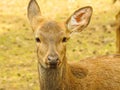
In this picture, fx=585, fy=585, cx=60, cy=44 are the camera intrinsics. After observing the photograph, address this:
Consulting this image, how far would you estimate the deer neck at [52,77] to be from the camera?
753 centimetres

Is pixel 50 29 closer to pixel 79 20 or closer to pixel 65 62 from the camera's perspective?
pixel 65 62

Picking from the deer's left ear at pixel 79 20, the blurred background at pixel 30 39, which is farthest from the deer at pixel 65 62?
the blurred background at pixel 30 39

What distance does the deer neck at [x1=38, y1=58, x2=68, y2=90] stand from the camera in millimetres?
7531

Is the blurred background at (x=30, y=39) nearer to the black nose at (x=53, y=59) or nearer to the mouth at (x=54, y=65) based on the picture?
the mouth at (x=54, y=65)

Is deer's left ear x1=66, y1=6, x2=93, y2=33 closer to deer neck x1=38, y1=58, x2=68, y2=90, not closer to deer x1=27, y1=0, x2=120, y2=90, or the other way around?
deer x1=27, y1=0, x2=120, y2=90

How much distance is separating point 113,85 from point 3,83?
364 cm

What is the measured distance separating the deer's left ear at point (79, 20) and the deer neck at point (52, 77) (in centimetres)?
54

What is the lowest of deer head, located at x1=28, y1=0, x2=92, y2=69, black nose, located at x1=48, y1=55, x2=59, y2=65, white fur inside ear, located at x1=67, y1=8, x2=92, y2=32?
black nose, located at x1=48, y1=55, x2=59, y2=65

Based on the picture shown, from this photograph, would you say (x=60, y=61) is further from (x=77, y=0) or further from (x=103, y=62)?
(x=77, y=0)

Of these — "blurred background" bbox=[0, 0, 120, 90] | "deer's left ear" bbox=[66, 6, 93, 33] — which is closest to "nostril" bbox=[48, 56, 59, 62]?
"deer's left ear" bbox=[66, 6, 93, 33]

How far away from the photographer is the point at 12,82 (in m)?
11.6

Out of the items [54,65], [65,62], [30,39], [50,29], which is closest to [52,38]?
[50,29]

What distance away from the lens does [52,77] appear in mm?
7586

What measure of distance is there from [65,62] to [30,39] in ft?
23.4
